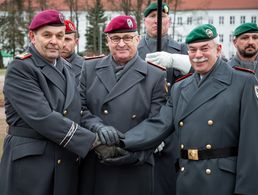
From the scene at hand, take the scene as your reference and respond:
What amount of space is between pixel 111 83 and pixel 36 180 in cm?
107

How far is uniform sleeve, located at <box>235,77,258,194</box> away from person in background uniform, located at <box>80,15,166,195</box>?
83 centimetres

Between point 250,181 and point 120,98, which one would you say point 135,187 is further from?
point 250,181

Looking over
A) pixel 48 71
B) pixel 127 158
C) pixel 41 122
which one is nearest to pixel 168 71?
pixel 127 158

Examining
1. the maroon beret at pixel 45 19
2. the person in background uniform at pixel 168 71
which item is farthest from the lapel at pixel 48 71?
the person in background uniform at pixel 168 71

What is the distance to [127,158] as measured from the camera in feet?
13.0

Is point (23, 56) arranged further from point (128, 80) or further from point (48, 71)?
point (128, 80)

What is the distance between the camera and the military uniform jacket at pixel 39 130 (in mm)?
3611

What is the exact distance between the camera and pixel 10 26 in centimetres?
4991

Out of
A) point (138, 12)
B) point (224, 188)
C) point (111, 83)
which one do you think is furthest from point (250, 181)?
point (138, 12)

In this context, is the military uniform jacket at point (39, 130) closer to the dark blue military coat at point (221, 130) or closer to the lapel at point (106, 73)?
the lapel at point (106, 73)

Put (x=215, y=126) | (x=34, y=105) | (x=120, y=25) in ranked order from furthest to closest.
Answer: (x=120, y=25), (x=34, y=105), (x=215, y=126)

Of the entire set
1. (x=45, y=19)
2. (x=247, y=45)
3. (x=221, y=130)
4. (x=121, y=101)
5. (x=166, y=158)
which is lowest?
(x=166, y=158)

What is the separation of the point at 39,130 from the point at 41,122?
0.08 meters

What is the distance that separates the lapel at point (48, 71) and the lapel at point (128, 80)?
0.47 meters
